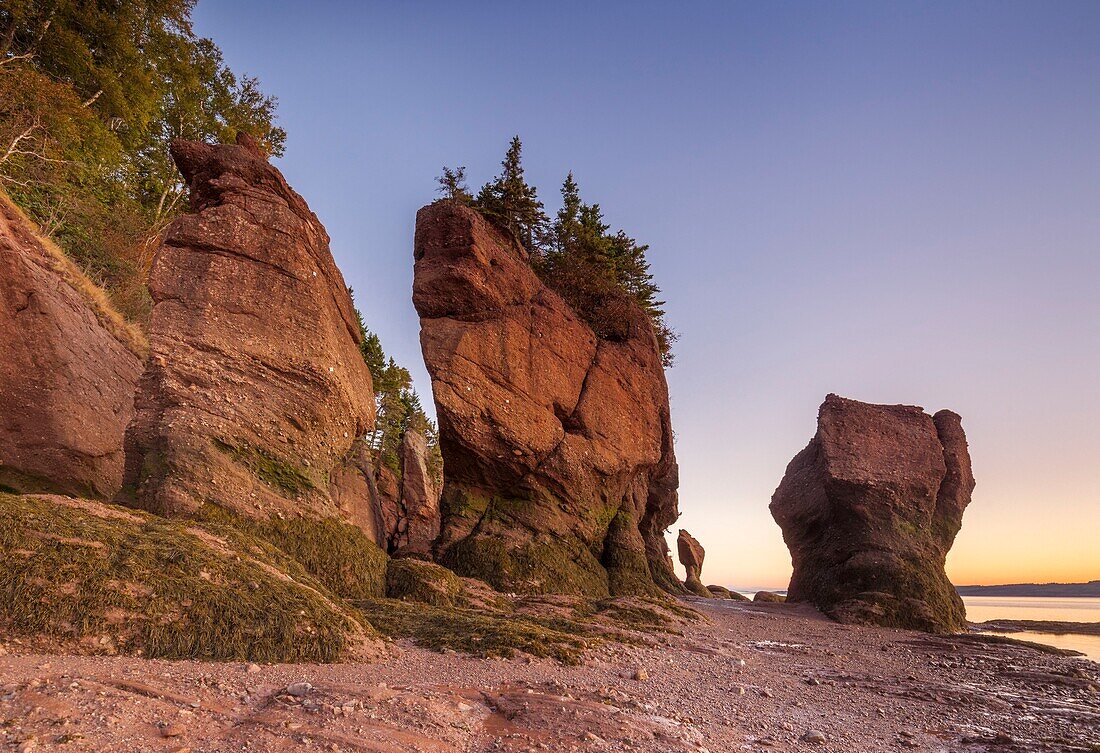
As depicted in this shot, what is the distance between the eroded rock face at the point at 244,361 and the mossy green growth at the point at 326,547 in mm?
236

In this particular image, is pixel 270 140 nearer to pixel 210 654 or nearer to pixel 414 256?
pixel 414 256

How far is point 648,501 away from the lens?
29188 mm

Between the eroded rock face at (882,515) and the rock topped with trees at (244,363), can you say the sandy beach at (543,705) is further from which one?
the eroded rock face at (882,515)

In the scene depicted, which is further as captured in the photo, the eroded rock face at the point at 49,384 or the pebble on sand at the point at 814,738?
the eroded rock face at the point at 49,384

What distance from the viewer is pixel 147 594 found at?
6.93 m

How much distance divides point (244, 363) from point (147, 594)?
25.2 feet

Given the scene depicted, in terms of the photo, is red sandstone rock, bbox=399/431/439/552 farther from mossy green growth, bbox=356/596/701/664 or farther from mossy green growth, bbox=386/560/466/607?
mossy green growth, bbox=356/596/701/664

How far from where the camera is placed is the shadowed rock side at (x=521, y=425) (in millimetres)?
19078

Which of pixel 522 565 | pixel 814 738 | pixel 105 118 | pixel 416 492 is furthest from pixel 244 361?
pixel 416 492

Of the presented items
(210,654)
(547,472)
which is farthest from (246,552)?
(547,472)

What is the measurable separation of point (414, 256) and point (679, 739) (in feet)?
64.8

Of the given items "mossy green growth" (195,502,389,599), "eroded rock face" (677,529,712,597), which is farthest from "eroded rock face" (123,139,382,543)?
"eroded rock face" (677,529,712,597)

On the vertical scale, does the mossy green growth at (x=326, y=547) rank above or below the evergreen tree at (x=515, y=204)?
below

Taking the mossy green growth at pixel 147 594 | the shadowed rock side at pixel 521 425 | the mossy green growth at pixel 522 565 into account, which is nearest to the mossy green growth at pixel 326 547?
the mossy green growth at pixel 147 594
